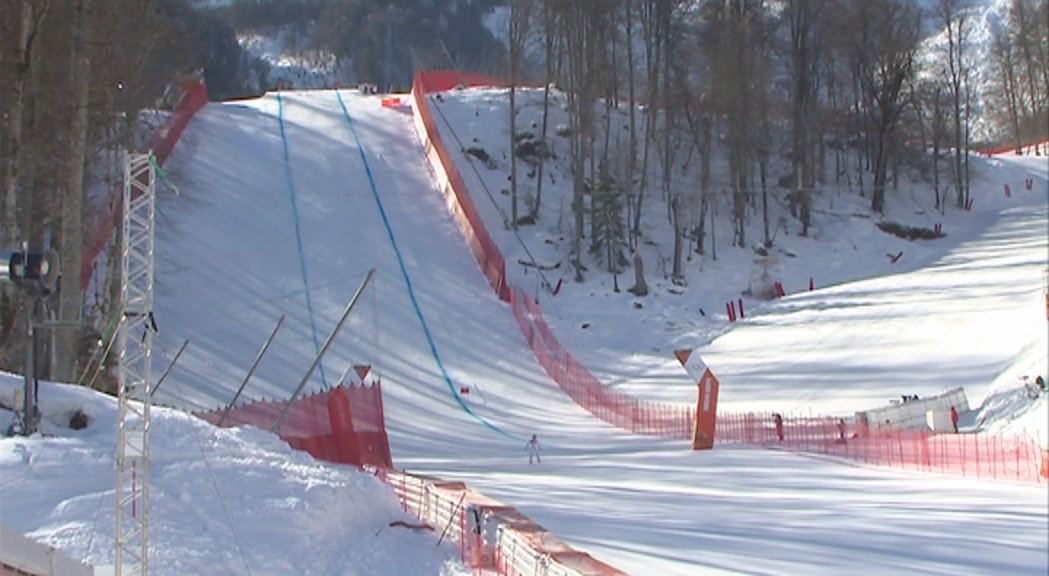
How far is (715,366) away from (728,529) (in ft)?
44.7

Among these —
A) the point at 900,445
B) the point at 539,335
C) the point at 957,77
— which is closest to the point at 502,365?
the point at 539,335

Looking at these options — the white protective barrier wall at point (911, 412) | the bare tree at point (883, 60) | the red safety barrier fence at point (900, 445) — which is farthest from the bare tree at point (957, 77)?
the white protective barrier wall at point (911, 412)

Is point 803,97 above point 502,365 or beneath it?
above

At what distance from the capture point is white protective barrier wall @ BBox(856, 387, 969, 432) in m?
16.6

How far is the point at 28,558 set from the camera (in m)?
7.27

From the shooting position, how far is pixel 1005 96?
53469 mm

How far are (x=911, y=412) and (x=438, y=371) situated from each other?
9.72 m

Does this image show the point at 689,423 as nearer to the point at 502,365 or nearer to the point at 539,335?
the point at 502,365

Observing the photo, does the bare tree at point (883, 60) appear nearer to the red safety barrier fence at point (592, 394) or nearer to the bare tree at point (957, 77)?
the bare tree at point (957, 77)

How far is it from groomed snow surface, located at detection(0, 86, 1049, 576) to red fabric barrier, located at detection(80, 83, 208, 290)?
0.61 meters

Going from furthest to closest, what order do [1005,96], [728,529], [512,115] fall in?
[1005,96]
[512,115]
[728,529]

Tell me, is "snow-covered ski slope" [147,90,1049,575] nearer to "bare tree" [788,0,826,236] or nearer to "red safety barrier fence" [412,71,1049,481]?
"red safety barrier fence" [412,71,1049,481]

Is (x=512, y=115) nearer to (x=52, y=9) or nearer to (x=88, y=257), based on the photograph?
(x=88, y=257)

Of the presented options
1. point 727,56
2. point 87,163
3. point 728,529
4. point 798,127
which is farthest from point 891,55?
point 728,529
